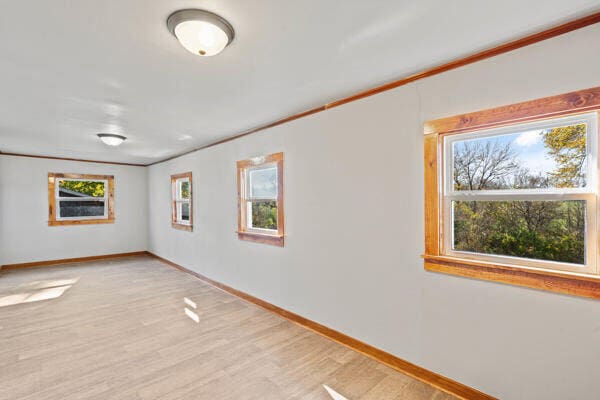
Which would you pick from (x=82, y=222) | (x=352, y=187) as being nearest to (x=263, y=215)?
(x=352, y=187)

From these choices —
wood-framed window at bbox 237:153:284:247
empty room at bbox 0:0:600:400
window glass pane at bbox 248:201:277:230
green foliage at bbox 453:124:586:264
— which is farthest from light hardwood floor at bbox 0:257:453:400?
green foliage at bbox 453:124:586:264

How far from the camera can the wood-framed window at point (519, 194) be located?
1.68 meters

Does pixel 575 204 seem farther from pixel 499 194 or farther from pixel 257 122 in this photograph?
pixel 257 122

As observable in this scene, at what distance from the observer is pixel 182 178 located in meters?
5.86

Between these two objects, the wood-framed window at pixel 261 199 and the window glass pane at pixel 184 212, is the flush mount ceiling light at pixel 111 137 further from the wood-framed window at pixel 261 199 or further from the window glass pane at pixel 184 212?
the window glass pane at pixel 184 212

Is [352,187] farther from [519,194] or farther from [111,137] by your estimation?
[111,137]

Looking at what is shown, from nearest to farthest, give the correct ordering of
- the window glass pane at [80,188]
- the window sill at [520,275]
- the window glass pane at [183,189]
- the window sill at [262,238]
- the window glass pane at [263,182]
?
the window sill at [520,275] → the window sill at [262,238] → the window glass pane at [263,182] → the window glass pane at [183,189] → the window glass pane at [80,188]

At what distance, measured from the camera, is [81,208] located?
268 inches

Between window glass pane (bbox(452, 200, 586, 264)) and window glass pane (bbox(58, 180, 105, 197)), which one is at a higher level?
window glass pane (bbox(58, 180, 105, 197))

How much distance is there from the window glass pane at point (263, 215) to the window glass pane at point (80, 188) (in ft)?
16.2

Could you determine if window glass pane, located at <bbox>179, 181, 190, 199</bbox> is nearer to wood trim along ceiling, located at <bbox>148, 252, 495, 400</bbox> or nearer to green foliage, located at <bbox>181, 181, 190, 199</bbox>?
green foliage, located at <bbox>181, 181, 190, 199</bbox>

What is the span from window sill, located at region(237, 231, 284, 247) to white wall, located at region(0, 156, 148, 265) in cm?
464

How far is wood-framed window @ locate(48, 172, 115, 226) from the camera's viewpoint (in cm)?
637

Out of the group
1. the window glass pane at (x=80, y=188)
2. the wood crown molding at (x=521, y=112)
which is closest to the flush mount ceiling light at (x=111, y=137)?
the window glass pane at (x=80, y=188)
